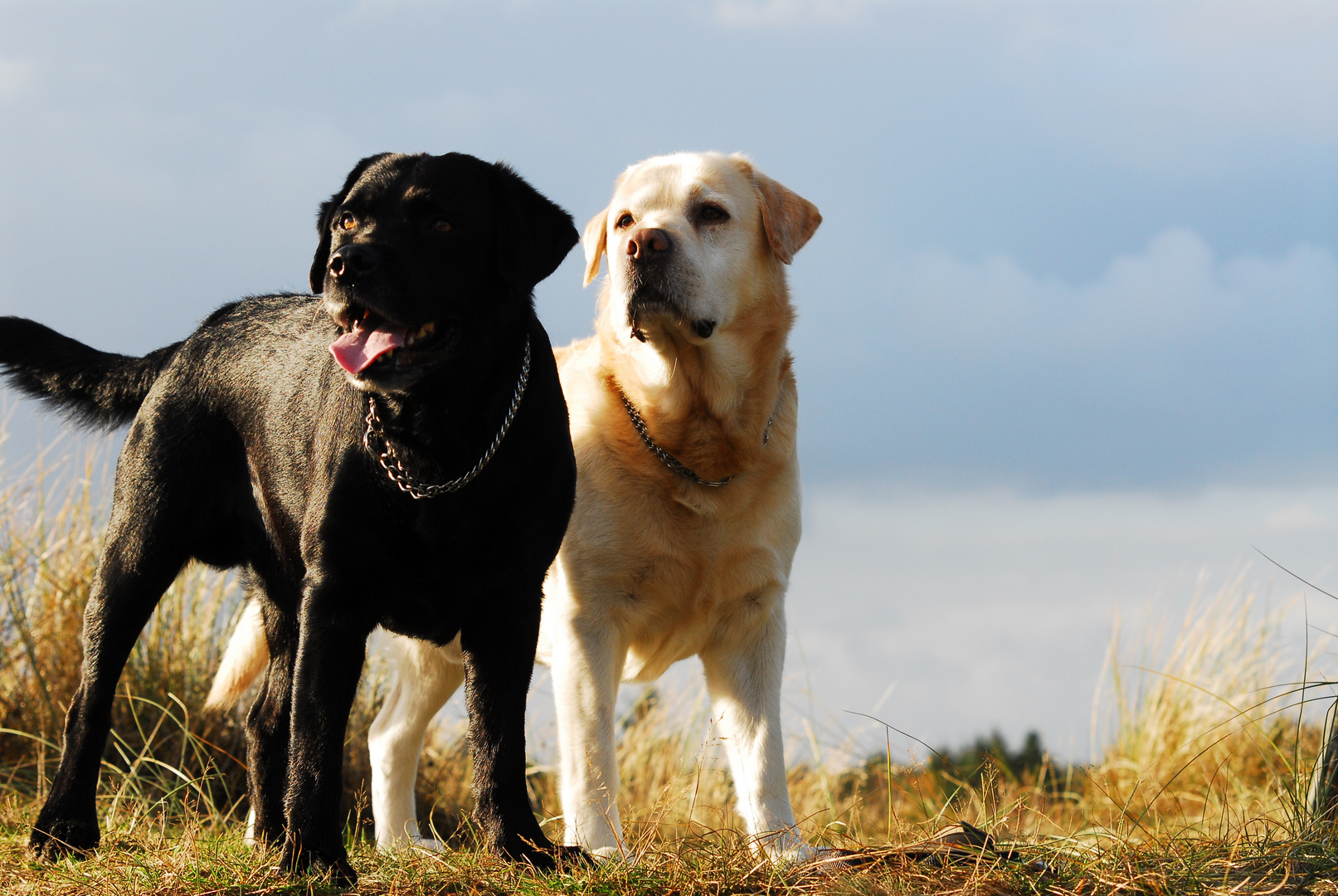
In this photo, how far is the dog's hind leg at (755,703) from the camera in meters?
4.13

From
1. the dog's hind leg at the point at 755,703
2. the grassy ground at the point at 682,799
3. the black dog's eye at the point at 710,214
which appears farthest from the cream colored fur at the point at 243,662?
the black dog's eye at the point at 710,214

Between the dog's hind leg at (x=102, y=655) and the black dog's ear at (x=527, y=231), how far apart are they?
1667 mm

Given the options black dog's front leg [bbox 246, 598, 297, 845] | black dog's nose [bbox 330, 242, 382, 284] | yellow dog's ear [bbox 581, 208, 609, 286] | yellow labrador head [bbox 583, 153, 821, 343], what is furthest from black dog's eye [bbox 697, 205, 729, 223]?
black dog's front leg [bbox 246, 598, 297, 845]

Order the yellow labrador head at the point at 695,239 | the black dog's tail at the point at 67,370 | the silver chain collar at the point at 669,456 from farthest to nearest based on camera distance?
the black dog's tail at the point at 67,370, the silver chain collar at the point at 669,456, the yellow labrador head at the point at 695,239

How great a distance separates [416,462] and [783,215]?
1.89 m

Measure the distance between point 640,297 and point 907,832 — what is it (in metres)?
1.97

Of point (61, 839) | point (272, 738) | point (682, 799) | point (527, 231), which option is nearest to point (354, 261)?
point (527, 231)

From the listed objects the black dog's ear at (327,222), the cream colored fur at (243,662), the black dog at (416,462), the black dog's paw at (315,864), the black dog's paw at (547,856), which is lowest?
the black dog's paw at (315,864)

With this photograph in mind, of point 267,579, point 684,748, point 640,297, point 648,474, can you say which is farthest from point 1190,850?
point 684,748

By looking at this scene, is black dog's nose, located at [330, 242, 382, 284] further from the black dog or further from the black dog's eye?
the black dog's eye

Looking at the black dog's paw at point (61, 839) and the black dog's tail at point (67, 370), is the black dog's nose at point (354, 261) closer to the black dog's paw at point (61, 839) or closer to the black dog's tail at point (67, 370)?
the black dog's tail at point (67, 370)

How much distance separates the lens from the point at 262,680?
417 centimetres

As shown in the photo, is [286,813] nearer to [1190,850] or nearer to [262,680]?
[262,680]

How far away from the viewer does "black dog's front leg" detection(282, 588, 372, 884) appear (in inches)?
122
